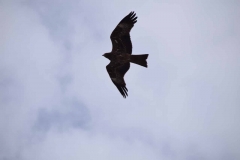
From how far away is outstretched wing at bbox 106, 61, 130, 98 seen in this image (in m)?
15.1

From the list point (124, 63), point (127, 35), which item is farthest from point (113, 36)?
point (124, 63)

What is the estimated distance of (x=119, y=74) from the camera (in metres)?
15.3

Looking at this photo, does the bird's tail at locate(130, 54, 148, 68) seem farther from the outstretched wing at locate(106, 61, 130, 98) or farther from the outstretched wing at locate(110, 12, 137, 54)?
the outstretched wing at locate(106, 61, 130, 98)

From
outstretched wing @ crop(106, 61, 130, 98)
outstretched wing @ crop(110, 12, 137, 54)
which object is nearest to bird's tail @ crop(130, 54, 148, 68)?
outstretched wing @ crop(110, 12, 137, 54)

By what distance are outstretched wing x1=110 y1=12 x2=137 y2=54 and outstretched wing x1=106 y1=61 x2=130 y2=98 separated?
4.10ft

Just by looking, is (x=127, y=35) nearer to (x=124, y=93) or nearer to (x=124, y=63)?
(x=124, y=63)

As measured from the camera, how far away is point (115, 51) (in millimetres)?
14477

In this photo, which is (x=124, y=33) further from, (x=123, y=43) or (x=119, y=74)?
(x=119, y=74)

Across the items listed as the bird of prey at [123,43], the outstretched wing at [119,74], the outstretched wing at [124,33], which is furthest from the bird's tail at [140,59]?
the outstretched wing at [119,74]

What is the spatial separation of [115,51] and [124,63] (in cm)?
90

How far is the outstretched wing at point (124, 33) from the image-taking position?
1401 cm

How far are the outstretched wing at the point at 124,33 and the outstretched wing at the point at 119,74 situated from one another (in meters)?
1.25

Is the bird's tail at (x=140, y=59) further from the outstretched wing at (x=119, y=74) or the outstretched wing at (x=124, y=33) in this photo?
the outstretched wing at (x=119, y=74)

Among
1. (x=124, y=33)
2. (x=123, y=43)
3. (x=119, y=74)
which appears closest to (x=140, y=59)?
(x=123, y=43)
